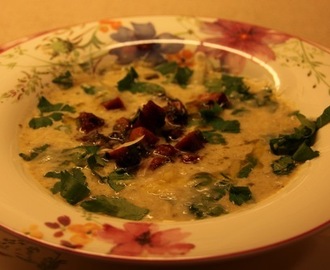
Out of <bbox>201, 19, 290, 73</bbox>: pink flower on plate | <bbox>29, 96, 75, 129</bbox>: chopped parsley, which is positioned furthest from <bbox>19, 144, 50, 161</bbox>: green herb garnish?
<bbox>201, 19, 290, 73</bbox>: pink flower on plate

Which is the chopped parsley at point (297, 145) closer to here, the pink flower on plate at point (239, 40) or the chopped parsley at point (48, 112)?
the pink flower on plate at point (239, 40)

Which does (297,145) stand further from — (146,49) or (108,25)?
(108,25)

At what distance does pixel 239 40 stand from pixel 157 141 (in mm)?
663

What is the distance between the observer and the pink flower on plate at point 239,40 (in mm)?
2029

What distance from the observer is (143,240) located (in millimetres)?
1157

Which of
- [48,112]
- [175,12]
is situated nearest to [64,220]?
[48,112]

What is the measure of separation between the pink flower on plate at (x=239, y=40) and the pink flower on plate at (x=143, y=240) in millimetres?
982

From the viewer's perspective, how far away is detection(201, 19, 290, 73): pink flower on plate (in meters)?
2.03

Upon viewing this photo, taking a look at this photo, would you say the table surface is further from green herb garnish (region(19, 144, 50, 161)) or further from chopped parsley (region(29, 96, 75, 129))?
green herb garnish (region(19, 144, 50, 161))

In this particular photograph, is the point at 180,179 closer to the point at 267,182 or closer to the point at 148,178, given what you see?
the point at 148,178

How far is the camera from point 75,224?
1.21 m

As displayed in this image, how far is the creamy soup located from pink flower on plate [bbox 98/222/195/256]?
10cm

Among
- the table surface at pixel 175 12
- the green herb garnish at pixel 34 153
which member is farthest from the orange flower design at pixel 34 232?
the table surface at pixel 175 12

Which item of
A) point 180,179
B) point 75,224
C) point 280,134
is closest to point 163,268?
point 75,224
